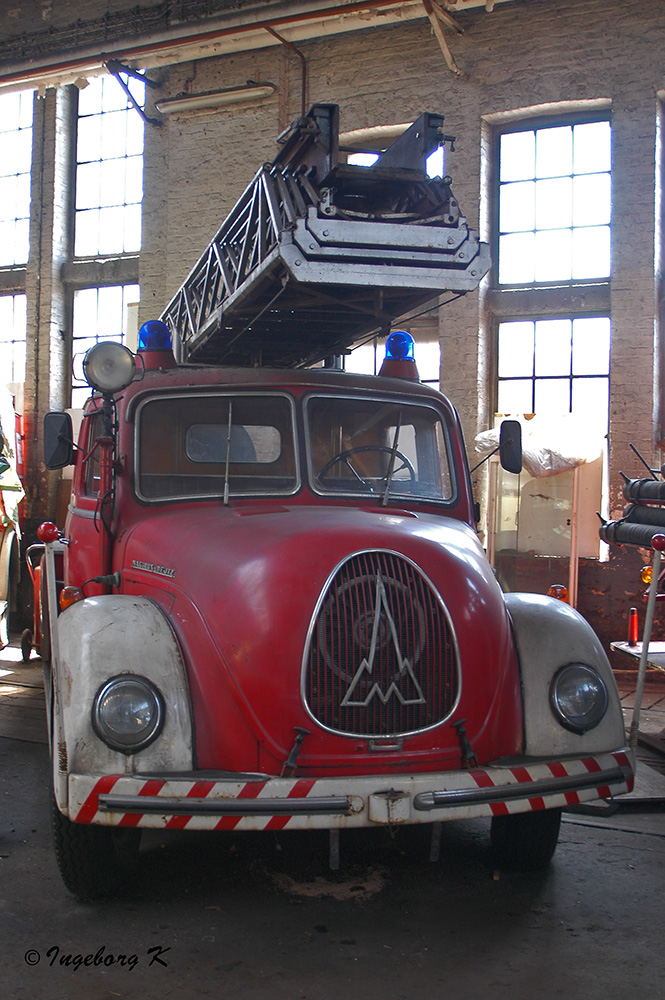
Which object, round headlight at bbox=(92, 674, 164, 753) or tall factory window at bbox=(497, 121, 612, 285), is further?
tall factory window at bbox=(497, 121, 612, 285)

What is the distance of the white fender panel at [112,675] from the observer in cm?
289

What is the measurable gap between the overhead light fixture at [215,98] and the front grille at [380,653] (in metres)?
9.63

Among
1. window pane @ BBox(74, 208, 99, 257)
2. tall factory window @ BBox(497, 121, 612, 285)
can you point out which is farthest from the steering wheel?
window pane @ BBox(74, 208, 99, 257)

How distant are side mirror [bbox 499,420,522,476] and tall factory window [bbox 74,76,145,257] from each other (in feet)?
30.3

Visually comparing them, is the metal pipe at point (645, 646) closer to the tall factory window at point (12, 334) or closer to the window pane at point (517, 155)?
the window pane at point (517, 155)

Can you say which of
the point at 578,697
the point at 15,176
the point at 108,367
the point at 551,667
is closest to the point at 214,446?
the point at 108,367

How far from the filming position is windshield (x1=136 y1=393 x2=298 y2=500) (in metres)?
4.00

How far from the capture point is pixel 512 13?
10133 mm

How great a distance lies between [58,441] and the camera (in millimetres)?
4391

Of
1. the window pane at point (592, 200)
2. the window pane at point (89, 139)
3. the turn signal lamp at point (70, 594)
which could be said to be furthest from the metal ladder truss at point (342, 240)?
the window pane at point (89, 139)

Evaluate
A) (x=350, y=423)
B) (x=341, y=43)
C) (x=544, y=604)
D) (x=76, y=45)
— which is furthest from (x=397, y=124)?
(x=544, y=604)

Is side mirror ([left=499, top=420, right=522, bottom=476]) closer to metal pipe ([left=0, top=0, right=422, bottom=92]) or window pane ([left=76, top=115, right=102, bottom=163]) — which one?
metal pipe ([left=0, top=0, right=422, bottom=92])

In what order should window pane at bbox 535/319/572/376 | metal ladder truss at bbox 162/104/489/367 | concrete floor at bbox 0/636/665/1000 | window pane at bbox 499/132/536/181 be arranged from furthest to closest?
window pane at bbox 499/132/536/181 < window pane at bbox 535/319/572/376 < metal ladder truss at bbox 162/104/489/367 < concrete floor at bbox 0/636/665/1000

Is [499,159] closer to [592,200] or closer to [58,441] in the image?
[592,200]
